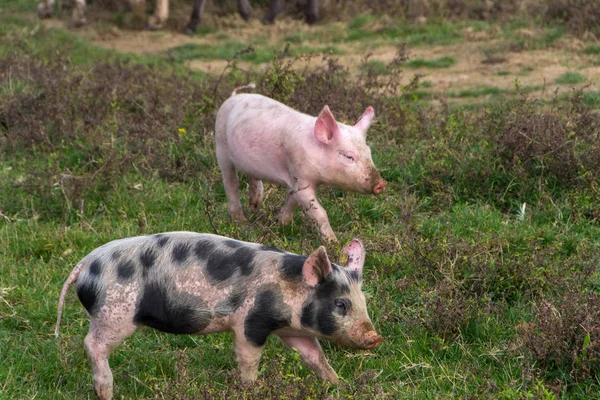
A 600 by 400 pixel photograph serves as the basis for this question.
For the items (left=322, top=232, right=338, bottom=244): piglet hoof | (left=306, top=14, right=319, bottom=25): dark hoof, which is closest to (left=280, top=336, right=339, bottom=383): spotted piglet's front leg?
(left=322, top=232, right=338, bottom=244): piglet hoof

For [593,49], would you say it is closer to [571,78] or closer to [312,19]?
[571,78]

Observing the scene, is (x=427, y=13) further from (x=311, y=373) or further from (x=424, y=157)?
(x=311, y=373)

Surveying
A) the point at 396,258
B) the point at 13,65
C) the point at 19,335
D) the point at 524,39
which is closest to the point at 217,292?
the point at 19,335

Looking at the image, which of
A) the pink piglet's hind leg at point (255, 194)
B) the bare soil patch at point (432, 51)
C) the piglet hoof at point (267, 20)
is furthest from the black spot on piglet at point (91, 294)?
the piglet hoof at point (267, 20)

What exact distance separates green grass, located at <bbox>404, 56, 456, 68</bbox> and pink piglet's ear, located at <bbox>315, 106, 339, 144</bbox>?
218 inches

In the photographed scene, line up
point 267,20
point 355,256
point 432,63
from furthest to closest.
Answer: point 267,20 → point 432,63 → point 355,256

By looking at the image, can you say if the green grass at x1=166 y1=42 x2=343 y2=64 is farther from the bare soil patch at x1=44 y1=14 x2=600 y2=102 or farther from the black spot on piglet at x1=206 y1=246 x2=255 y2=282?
the black spot on piglet at x1=206 y1=246 x2=255 y2=282

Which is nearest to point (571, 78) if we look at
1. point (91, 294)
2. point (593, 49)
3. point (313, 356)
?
point (593, 49)

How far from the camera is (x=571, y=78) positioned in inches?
364

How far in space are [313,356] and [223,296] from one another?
0.47m

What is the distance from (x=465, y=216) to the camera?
19.4 feet

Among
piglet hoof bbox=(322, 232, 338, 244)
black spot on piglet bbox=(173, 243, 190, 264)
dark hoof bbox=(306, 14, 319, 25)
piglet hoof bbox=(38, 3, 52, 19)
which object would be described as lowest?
piglet hoof bbox=(38, 3, 52, 19)

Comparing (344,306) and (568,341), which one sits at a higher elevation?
(344,306)

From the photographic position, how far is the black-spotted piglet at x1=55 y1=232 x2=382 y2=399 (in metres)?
3.81
